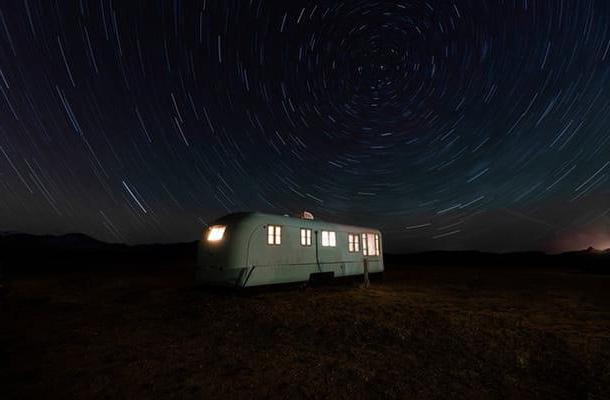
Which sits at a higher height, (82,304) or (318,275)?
(318,275)

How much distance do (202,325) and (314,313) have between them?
3.15 meters

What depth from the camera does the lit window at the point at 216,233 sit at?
12242 millimetres

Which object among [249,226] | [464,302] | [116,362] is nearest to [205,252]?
[249,226]

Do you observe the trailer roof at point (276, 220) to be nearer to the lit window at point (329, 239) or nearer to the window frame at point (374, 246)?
the lit window at point (329, 239)

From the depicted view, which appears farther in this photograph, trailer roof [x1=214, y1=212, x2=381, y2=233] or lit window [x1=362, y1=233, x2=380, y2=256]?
lit window [x1=362, y1=233, x2=380, y2=256]

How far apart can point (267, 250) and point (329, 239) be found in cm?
408

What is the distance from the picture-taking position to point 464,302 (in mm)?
12195

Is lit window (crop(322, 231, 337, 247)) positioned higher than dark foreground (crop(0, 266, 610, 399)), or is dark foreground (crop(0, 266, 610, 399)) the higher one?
lit window (crop(322, 231, 337, 247))

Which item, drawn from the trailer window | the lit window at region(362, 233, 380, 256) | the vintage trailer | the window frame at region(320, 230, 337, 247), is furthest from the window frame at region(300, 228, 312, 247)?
the lit window at region(362, 233, 380, 256)

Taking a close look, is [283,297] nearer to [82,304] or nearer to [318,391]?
[82,304]

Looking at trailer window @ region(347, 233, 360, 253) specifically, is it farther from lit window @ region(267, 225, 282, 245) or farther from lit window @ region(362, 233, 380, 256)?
lit window @ region(267, 225, 282, 245)

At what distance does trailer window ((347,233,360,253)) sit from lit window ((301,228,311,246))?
3297mm

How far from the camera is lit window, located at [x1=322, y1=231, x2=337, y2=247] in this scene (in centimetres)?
1512

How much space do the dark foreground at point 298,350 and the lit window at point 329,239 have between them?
444cm
